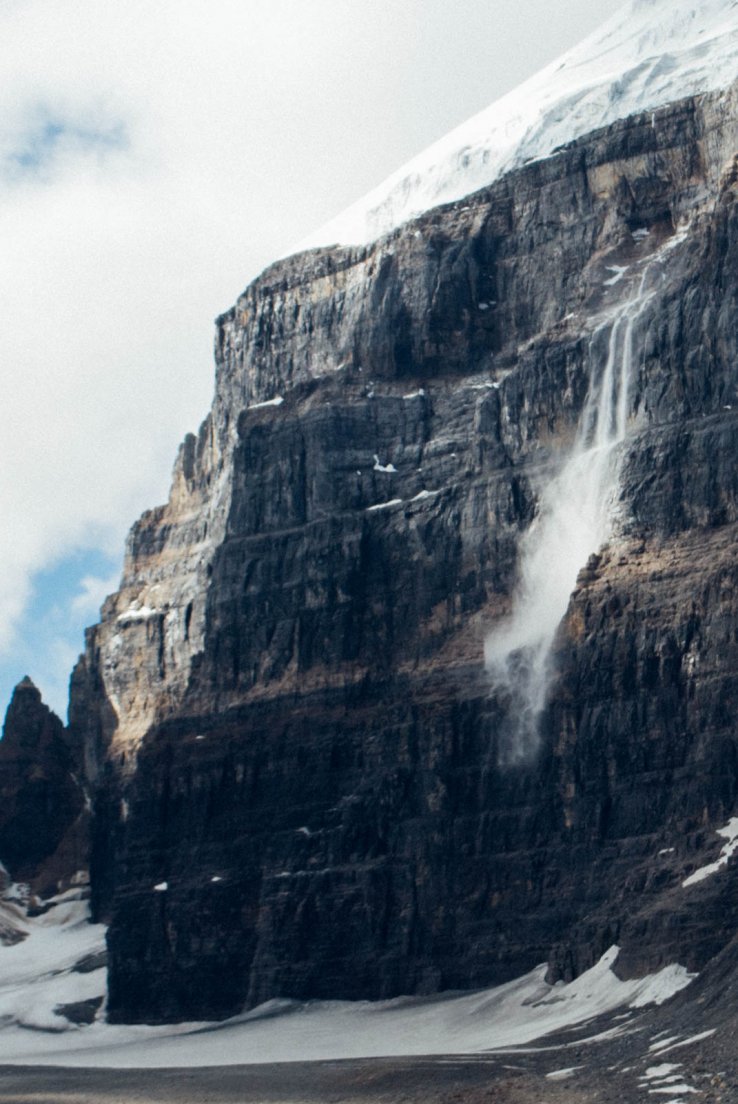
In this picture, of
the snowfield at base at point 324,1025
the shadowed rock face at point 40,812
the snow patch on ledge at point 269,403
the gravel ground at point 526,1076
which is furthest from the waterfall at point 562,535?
the shadowed rock face at point 40,812

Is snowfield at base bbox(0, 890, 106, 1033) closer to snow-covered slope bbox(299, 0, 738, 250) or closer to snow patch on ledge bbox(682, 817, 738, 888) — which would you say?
snow patch on ledge bbox(682, 817, 738, 888)

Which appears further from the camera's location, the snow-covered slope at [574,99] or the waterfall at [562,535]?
the snow-covered slope at [574,99]

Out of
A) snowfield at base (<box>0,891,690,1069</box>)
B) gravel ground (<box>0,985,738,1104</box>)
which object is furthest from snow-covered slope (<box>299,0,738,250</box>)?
gravel ground (<box>0,985,738,1104</box>)

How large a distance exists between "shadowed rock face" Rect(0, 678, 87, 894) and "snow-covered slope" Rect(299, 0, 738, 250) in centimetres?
4465

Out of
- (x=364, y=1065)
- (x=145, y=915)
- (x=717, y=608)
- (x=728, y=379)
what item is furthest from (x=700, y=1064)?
(x=145, y=915)

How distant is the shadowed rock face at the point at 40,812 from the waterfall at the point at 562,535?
53.8m

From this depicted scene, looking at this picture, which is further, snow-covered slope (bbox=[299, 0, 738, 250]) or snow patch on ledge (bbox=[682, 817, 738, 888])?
snow-covered slope (bbox=[299, 0, 738, 250])

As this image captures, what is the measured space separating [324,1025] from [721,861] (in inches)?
1011

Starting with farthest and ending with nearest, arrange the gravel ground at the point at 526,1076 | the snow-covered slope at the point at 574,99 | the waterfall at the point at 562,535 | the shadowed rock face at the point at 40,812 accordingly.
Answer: the shadowed rock face at the point at 40,812
the snow-covered slope at the point at 574,99
the waterfall at the point at 562,535
the gravel ground at the point at 526,1076

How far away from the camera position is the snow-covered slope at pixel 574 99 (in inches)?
6073

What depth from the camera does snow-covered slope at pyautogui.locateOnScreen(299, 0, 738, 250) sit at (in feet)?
506

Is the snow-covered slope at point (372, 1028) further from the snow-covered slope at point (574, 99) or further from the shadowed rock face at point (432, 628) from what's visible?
the snow-covered slope at point (574, 99)

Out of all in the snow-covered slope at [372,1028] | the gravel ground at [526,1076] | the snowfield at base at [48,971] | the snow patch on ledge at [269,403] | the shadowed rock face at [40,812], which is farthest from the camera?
the shadowed rock face at [40,812]

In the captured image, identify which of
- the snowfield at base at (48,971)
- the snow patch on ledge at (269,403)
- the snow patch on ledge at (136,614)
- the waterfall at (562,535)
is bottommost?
the snowfield at base at (48,971)
